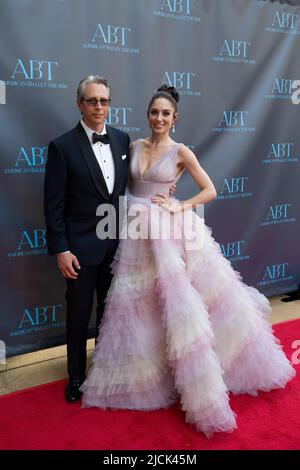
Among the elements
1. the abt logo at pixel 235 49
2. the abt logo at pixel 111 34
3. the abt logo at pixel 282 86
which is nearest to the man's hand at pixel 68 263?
the abt logo at pixel 111 34

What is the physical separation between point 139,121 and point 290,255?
1906 millimetres

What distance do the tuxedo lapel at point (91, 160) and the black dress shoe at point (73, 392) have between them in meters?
1.03

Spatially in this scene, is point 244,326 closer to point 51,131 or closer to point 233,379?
point 233,379

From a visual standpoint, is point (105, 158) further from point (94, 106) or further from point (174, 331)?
point (174, 331)

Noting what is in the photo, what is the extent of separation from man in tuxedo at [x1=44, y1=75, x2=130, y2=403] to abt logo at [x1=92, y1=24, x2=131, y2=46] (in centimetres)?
81

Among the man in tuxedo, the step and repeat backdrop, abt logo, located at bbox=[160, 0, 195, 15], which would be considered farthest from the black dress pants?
abt logo, located at bbox=[160, 0, 195, 15]

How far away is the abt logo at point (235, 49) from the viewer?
10.1ft

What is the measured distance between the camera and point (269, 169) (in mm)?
3486

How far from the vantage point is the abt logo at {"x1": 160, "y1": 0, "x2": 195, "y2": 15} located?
280 centimetres

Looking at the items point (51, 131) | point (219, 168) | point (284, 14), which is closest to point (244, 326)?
point (219, 168)

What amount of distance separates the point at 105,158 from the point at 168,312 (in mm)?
838

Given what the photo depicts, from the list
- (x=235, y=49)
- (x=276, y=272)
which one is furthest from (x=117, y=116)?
(x=276, y=272)

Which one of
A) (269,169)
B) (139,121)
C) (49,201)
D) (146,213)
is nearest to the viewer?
(49,201)

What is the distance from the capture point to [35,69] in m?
2.46
